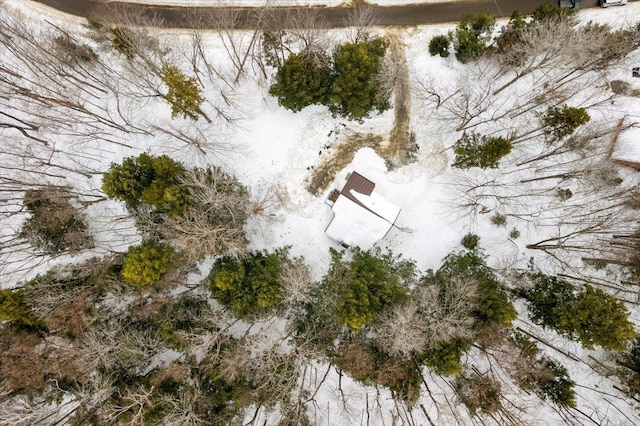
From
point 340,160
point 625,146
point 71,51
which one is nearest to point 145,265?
point 340,160

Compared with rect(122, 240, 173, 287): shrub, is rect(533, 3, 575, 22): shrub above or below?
above

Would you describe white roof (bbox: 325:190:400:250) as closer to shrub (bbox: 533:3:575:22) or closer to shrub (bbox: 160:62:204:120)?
shrub (bbox: 160:62:204:120)

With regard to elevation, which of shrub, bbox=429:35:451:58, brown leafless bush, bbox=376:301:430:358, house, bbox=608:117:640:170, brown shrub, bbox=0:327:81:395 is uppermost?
shrub, bbox=429:35:451:58

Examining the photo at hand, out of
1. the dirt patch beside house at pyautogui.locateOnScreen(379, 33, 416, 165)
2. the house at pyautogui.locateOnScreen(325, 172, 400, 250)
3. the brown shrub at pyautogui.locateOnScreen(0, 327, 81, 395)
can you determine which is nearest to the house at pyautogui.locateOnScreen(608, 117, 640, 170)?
the dirt patch beside house at pyautogui.locateOnScreen(379, 33, 416, 165)

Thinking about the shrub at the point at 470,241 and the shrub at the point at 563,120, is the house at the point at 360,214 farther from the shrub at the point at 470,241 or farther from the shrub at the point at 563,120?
the shrub at the point at 563,120

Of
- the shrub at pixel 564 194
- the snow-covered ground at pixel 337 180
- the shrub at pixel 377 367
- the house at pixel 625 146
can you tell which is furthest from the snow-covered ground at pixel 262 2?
the shrub at pixel 377 367
